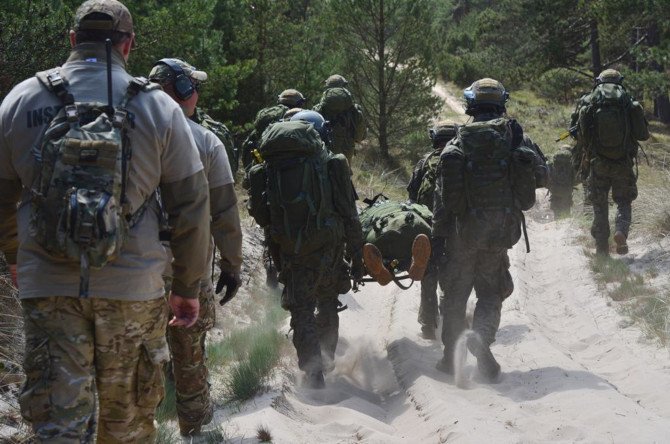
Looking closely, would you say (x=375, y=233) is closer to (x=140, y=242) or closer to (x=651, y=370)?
(x=651, y=370)

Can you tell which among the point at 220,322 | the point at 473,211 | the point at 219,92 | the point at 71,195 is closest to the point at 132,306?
the point at 71,195

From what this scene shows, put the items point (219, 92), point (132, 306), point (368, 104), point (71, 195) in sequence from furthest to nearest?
point (368, 104) < point (219, 92) < point (132, 306) < point (71, 195)

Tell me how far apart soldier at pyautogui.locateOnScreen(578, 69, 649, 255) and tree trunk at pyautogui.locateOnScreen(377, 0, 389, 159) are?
9604 millimetres

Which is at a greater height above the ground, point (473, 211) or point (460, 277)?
point (473, 211)

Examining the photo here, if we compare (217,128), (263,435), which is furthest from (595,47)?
(263,435)

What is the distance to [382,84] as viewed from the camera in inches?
832

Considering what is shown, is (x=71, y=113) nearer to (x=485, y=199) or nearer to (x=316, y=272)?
(x=316, y=272)

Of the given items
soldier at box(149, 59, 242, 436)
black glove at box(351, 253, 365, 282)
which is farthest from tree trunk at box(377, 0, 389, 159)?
soldier at box(149, 59, 242, 436)

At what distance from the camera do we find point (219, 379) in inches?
293

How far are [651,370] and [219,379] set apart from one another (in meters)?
3.56

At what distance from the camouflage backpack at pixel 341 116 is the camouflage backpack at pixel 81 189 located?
8.15 metres

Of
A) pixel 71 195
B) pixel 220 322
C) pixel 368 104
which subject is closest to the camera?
pixel 71 195

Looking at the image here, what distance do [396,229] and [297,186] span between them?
137 cm

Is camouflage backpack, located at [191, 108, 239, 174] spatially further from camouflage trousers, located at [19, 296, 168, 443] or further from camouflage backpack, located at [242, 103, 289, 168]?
camouflage trousers, located at [19, 296, 168, 443]
